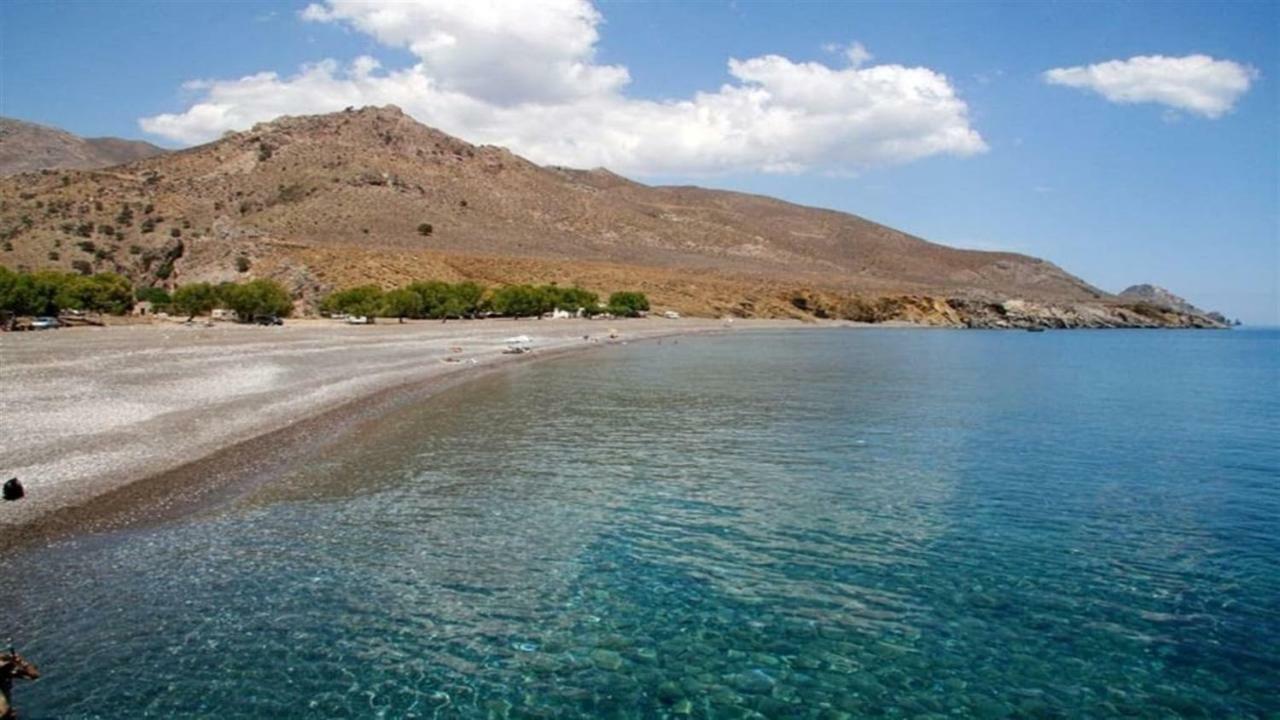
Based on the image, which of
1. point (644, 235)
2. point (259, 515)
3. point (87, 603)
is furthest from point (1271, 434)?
point (644, 235)

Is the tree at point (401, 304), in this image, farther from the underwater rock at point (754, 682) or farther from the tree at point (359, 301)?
the underwater rock at point (754, 682)

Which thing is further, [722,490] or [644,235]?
[644,235]

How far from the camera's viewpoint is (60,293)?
66.0 metres

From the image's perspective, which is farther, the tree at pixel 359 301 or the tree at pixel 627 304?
the tree at pixel 627 304

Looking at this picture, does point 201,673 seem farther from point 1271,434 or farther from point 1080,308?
point 1080,308

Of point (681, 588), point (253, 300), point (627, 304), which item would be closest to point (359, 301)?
point (253, 300)

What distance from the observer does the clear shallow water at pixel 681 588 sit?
28.4 feet

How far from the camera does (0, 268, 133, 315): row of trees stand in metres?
62.0

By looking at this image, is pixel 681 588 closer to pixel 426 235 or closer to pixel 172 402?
pixel 172 402

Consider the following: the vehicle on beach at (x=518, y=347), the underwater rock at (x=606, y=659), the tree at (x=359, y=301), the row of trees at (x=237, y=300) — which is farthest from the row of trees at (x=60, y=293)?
the underwater rock at (x=606, y=659)

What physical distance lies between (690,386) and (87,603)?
2898 centimetres

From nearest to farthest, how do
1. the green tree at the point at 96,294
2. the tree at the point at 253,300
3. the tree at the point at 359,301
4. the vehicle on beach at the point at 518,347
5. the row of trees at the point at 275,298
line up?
the vehicle on beach at the point at 518,347 → the row of trees at the point at 275,298 → the green tree at the point at 96,294 → the tree at the point at 253,300 → the tree at the point at 359,301

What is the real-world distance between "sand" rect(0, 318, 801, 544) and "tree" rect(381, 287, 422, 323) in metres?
24.1

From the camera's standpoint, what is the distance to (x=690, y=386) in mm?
37906
